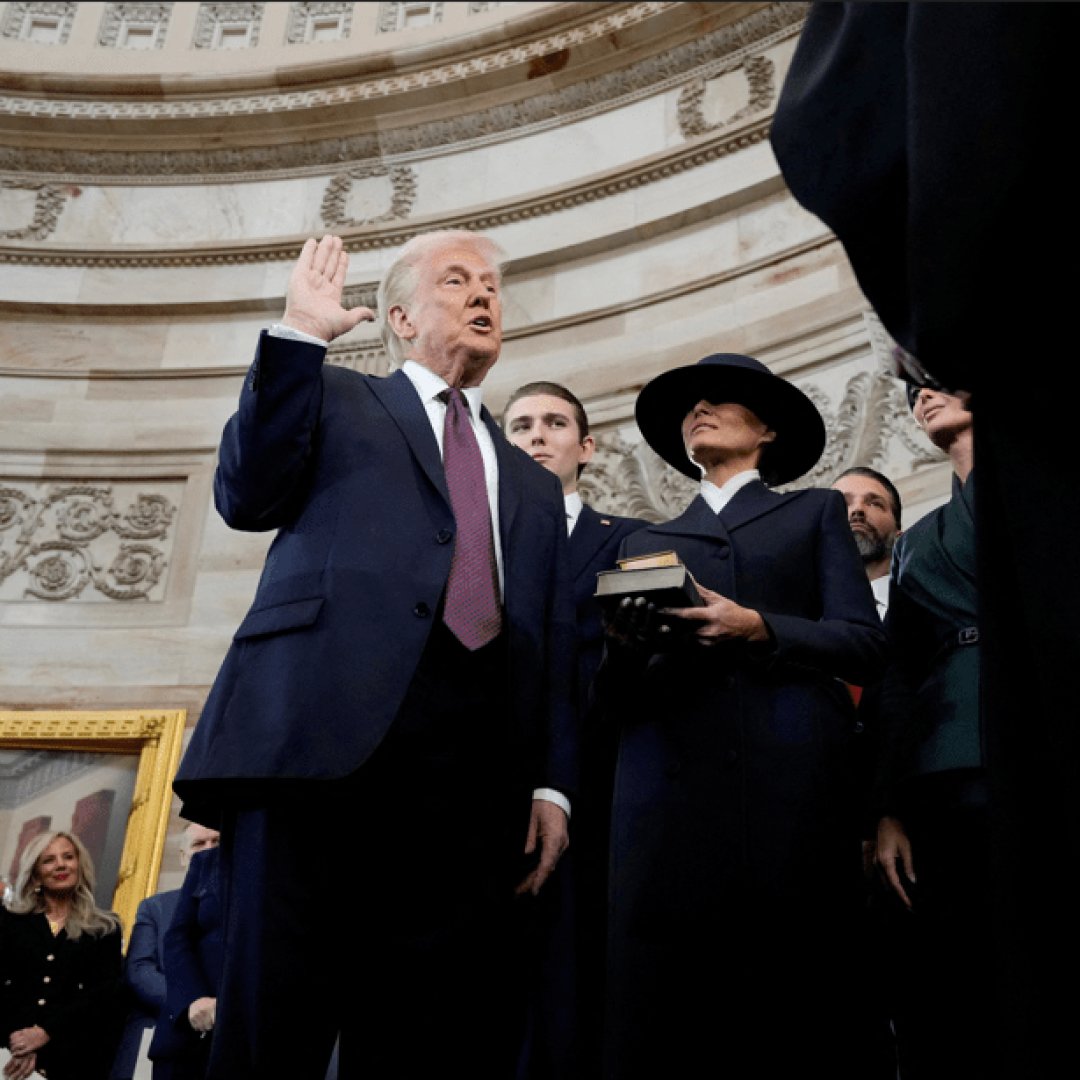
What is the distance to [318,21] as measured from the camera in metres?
9.66

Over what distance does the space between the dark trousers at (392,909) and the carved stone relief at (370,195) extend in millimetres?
7062

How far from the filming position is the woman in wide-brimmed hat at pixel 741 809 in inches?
85.0

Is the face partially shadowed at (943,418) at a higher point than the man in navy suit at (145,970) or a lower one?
higher

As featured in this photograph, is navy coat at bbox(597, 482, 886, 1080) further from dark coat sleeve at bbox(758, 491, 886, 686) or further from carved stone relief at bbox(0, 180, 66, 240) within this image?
carved stone relief at bbox(0, 180, 66, 240)

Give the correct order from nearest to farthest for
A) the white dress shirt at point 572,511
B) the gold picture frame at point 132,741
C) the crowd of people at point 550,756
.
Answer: the crowd of people at point 550,756 → the white dress shirt at point 572,511 → the gold picture frame at point 132,741

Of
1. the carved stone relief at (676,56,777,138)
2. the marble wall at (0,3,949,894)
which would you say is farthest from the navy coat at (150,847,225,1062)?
the carved stone relief at (676,56,777,138)

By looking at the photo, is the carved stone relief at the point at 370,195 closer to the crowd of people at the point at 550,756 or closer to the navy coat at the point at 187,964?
the navy coat at the point at 187,964

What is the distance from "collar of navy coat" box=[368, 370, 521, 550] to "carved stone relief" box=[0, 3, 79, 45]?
8932mm

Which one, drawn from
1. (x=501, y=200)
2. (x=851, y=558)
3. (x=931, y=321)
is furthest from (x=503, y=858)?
(x=501, y=200)

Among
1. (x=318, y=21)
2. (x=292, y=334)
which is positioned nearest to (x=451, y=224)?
(x=318, y=21)

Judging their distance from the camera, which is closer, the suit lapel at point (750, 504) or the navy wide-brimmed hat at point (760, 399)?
the suit lapel at point (750, 504)

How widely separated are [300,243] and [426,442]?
21.2ft

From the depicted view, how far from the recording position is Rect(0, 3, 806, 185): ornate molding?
26.8 ft

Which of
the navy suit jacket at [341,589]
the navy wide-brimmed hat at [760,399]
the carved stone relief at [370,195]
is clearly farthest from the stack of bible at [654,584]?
the carved stone relief at [370,195]
